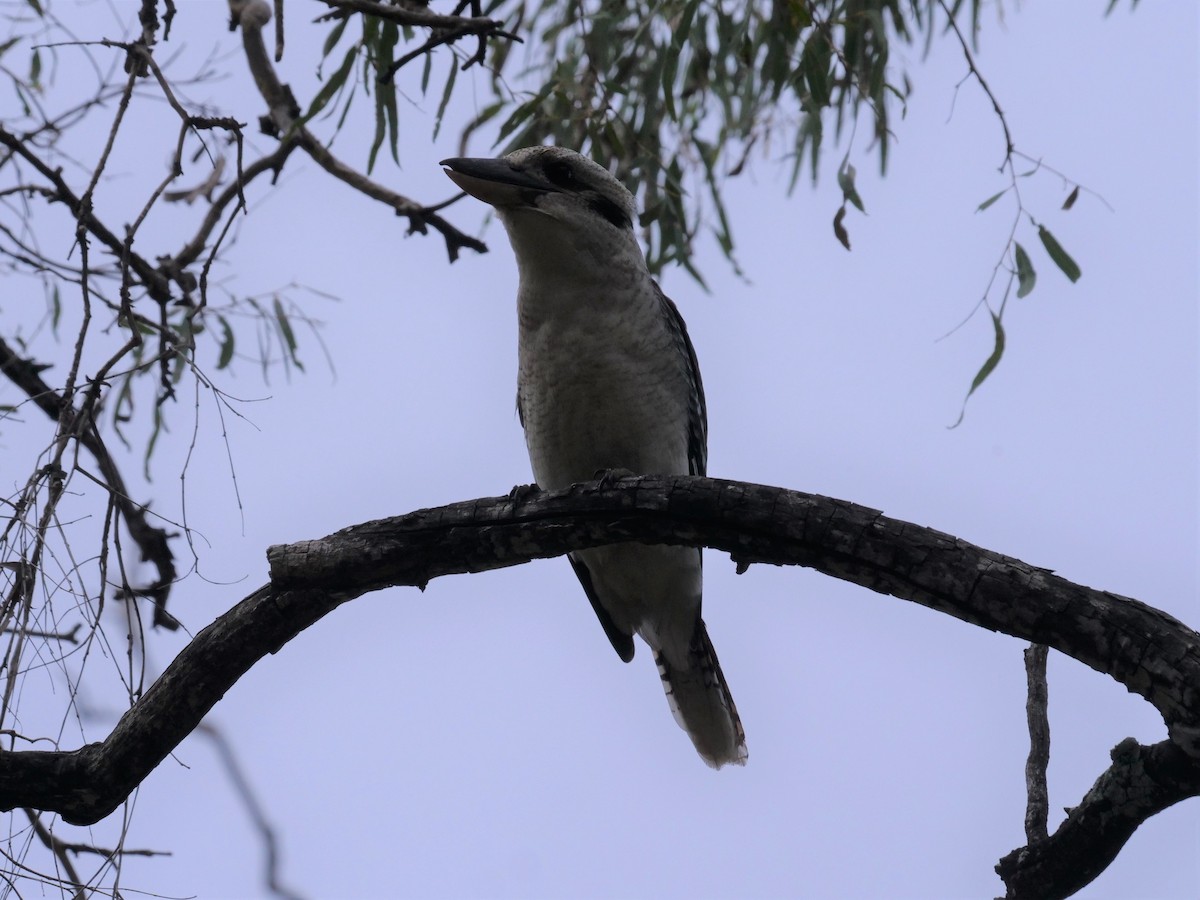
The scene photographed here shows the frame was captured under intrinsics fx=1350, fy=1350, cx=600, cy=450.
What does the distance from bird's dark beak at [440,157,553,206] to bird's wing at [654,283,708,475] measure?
492 mm

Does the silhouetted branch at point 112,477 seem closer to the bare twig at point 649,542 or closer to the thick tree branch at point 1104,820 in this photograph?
the bare twig at point 649,542

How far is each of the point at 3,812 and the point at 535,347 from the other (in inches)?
66.3

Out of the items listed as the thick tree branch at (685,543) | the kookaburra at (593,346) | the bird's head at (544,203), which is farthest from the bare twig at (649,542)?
the bird's head at (544,203)

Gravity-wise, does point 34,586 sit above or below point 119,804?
above

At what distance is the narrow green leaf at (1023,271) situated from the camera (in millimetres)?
3764

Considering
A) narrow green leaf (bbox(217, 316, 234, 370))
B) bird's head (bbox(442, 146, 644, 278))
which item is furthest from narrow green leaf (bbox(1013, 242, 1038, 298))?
narrow green leaf (bbox(217, 316, 234, 370))

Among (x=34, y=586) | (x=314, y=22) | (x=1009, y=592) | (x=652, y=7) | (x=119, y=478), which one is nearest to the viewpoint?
(x=1009, y=592)

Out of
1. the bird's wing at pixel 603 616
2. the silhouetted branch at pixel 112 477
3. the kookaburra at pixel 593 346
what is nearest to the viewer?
the silhouetted branch at pixel 112 477

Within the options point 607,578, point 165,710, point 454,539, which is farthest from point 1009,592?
point 607,578

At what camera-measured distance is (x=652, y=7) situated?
14.4 feet

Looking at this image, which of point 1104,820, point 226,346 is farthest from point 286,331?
point 1104,820

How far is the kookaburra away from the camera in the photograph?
3447mm

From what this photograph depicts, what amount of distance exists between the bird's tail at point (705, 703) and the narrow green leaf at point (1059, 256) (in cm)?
145

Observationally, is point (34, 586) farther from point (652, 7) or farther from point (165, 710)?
point (652, 7)
